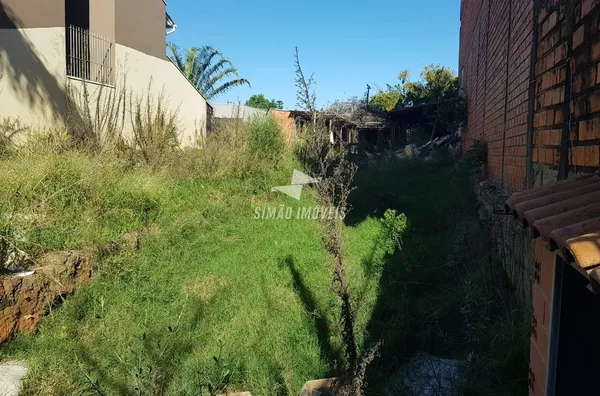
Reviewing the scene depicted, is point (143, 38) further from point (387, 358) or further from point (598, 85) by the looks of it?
point (598, 85)

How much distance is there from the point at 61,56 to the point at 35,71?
691 mm

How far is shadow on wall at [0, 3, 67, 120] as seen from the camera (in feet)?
29.7

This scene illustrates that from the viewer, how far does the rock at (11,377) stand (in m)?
2.66

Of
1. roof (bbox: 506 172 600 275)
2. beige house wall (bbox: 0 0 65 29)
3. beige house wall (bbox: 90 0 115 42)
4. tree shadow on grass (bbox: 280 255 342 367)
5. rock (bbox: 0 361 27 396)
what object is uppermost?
beige house wall (bbox: 90 0 115 42)

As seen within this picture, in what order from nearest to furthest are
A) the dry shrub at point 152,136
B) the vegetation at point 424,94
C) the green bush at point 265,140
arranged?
the dry shrub at point 152,136, the green bush at point 265,140, the vegetation at point 424,94

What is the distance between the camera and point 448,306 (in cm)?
405

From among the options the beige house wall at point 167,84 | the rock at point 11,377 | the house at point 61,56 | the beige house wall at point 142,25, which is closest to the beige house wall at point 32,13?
the house at point 61,56

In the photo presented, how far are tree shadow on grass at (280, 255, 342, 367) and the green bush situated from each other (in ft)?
15.3

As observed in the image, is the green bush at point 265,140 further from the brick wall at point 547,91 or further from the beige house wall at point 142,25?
the brick wall at point 547,91

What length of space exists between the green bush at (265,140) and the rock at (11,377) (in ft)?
23.5

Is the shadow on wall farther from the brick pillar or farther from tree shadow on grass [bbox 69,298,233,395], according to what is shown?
the brick pillar

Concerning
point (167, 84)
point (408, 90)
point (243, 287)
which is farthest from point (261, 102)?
point (243, 287)

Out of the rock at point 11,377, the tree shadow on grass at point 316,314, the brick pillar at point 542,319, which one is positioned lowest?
the rock at point 11,377

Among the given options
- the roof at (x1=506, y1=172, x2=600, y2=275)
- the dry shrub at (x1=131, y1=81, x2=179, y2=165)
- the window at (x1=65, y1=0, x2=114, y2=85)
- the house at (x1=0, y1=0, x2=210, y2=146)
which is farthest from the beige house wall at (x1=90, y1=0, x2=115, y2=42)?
the roof at (x1=506, y1=172, x2=600, y2=275)
